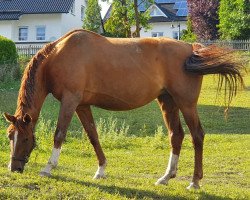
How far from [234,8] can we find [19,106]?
128 ft

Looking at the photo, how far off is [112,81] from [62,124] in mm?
891

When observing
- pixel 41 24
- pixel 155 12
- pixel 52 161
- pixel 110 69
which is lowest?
pixel 52 161

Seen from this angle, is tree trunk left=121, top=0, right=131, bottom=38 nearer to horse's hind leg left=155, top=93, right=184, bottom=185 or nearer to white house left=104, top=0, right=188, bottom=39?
white house left=104, top=0, right=188, bottom=39

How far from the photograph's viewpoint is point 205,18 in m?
50.4

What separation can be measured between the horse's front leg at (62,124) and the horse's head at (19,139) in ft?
1.02

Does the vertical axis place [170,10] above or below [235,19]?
above

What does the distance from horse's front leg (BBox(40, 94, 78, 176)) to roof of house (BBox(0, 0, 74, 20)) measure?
3904cm

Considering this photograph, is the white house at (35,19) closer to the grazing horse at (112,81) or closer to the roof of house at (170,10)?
the roof of house at (170,10)

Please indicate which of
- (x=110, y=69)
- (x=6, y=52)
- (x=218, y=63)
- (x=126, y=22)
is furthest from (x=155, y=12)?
(x=110, y=69)

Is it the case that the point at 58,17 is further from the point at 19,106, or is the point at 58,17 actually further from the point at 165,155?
the point at 19,106

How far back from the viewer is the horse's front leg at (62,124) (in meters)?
7.02

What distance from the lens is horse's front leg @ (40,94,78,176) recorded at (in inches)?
276

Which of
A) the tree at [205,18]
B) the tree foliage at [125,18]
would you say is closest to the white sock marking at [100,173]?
the tree foliage at [125,18]

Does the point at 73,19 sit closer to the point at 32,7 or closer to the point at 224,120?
the point at 32,7
